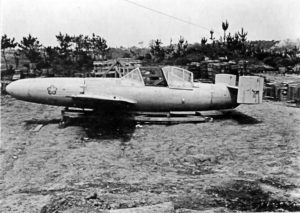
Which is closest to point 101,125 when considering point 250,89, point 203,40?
point 250,89

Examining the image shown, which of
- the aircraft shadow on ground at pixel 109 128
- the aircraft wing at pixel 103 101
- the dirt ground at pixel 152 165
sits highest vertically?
the aircraft wing at pixel 103 101

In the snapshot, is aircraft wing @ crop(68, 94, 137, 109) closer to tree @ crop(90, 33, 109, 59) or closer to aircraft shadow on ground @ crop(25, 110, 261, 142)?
aircraft shadow on ground @ crop(25, 110, 261, 142)

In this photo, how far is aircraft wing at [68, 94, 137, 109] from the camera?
9.02 metres

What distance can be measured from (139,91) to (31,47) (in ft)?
99.1

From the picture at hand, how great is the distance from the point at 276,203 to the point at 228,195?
713 mm

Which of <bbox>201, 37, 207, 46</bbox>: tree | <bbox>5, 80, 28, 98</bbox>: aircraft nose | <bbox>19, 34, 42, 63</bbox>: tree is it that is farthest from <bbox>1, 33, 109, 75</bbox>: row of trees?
<bbox>5, 80, 28, 98</bbox>: aircraft nose

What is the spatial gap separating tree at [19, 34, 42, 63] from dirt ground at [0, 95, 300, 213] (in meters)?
24.3

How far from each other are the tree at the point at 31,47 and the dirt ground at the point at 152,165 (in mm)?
24261

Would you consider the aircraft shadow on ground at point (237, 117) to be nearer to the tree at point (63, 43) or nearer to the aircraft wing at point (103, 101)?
the aircraft wing at point (103, 101)

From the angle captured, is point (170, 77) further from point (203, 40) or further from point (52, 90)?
point (203, 40)

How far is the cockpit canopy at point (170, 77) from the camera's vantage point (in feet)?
33.8

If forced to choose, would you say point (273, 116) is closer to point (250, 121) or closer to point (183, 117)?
point (250, 121)

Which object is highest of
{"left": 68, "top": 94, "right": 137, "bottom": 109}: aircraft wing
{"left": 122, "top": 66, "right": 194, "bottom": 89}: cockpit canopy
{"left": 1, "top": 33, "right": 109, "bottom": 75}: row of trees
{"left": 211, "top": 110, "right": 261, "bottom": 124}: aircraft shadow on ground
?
{"left": 1, "top": 33, "right": 109, "bottom": 75}: row of trees

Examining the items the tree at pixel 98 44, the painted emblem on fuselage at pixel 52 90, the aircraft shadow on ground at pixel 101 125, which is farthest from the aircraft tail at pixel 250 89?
the tree at pixel 98 44
